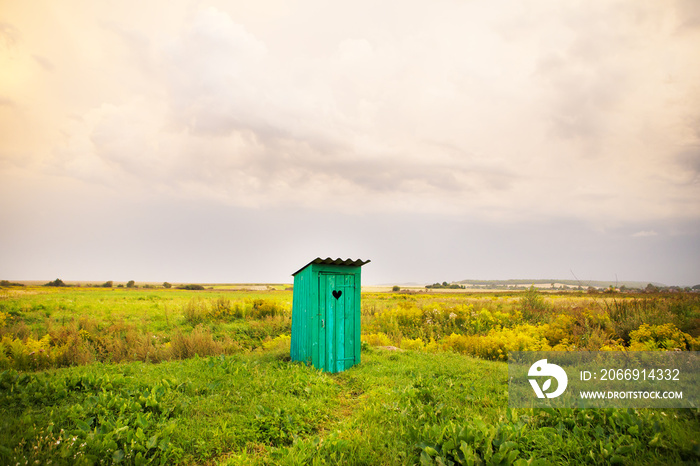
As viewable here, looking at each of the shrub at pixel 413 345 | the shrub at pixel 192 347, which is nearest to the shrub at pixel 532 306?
the shrub at pixel 413 345

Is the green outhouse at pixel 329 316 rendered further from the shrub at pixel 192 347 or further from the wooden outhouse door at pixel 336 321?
the shrub at pixel 192 347

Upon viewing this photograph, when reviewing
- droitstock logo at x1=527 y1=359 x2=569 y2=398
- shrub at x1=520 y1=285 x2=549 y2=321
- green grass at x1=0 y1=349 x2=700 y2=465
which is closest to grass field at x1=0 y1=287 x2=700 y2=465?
green grass at x1=0 y1=349 x2=700 y2=465

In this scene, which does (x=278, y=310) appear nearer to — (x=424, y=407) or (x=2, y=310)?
(x=2, y=310)

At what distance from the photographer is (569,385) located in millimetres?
6770

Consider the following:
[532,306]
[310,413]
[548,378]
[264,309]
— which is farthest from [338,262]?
[532,306]

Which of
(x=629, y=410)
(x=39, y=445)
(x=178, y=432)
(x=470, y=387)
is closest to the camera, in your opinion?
(x=39, y=445)

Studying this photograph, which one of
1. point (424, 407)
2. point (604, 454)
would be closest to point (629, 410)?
point (604, 454)

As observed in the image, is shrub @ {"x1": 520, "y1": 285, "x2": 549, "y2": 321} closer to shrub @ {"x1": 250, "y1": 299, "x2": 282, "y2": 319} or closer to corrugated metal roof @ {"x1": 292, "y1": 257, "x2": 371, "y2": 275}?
corrugated metal roof @ {"x1": 292, "y1": 257, "x2": 371, "y2": 275}

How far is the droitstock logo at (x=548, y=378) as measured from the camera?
6.38m

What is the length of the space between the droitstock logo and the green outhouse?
167 inches

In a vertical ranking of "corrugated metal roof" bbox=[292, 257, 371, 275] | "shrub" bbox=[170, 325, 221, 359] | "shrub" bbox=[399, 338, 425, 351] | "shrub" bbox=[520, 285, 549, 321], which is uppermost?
"corrugated metal roof" bbox=[292, 257, 371, 275]

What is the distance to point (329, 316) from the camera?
29.5 ft

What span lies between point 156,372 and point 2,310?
14.8 meters

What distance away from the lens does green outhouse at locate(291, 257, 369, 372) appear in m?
8.77
